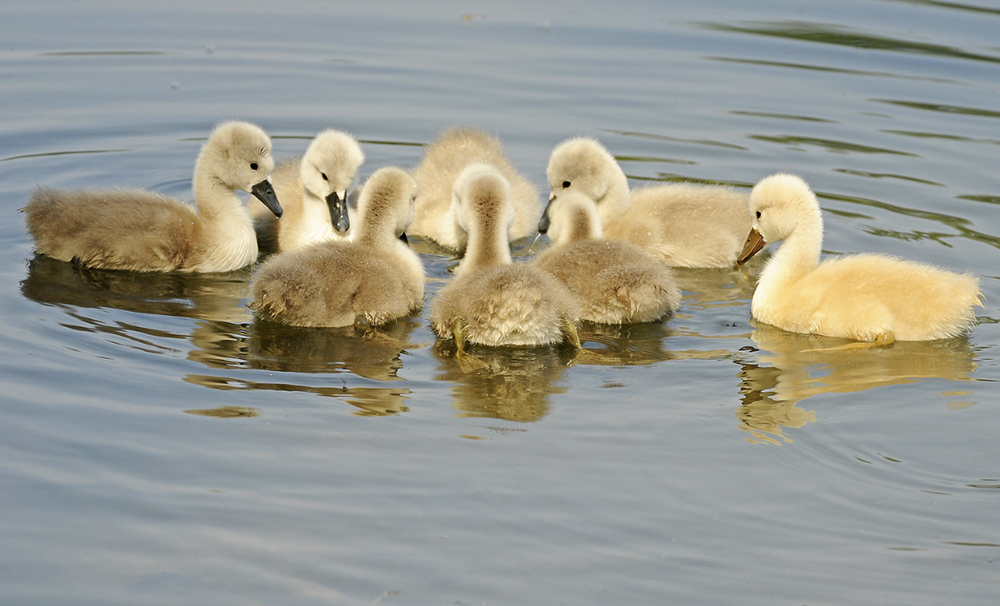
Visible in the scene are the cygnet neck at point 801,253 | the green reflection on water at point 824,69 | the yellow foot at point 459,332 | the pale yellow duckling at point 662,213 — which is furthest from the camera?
the green reflection on water at point 824,69

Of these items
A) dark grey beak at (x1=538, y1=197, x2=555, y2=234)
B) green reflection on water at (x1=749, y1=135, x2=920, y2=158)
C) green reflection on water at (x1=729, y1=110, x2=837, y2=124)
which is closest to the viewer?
dark grey beak at (x1=538, y1=197, x2=555, y2=234)

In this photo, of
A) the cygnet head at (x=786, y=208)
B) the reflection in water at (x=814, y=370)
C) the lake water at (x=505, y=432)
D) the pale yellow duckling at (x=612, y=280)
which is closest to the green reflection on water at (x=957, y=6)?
the lake water at (x=505, y=432)

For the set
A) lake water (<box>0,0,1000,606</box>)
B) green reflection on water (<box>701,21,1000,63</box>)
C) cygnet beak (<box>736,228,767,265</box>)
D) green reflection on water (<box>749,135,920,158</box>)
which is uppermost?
green reflection on water (<box>701,21,1000,63</box>)

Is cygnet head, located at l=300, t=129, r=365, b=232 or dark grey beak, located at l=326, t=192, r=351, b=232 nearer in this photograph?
cygnet head, located at l=300, t=129, r=365, b=232

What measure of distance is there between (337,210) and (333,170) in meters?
0.30

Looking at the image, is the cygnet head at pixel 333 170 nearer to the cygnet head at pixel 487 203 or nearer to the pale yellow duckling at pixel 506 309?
the cygnet head at pixel 487 203

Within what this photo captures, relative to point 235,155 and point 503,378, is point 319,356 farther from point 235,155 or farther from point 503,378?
point 235,155

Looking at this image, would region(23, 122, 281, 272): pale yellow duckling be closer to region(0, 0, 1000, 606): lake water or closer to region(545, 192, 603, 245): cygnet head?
region(0, 0, 1000, 606): lake water

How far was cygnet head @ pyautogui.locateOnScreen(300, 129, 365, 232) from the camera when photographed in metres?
7.52

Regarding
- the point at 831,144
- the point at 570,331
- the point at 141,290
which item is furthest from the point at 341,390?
the point at 831,144

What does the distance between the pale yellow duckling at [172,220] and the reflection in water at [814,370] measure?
10.7ft

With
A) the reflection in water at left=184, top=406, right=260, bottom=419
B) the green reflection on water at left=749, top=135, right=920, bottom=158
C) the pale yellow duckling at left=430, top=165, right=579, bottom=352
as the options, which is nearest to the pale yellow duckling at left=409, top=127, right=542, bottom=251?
the pale yellow duckling at left=430, top=165, right=579, bottom=352

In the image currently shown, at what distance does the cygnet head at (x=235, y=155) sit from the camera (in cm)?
748

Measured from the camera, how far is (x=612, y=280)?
6516mm
